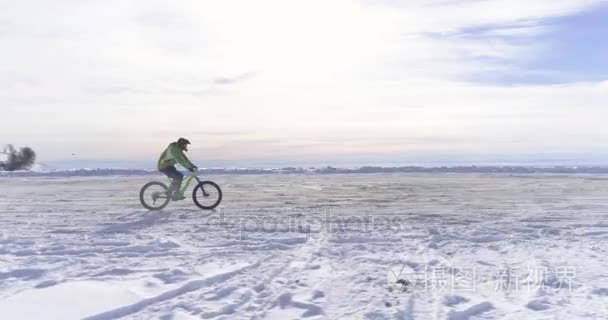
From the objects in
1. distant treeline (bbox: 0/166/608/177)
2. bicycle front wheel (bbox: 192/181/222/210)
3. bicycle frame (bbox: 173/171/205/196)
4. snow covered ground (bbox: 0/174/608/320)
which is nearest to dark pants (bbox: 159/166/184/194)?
bicycle frame (bbox: 173/171/205/196)

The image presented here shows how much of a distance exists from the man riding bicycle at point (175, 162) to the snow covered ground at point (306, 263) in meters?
0.73

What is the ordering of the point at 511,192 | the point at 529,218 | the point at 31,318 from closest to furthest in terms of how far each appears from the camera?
the point at 31,318 → the point at 529,218 → the point at 511,192

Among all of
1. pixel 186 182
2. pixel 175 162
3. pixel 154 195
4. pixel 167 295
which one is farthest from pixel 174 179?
pixel 167 295

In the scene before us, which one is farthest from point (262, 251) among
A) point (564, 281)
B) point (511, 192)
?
point (511, 192)

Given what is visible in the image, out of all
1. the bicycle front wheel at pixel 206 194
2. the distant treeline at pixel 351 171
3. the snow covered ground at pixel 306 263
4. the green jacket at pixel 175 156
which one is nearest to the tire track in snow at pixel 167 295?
the snow covered ground at pixel 306 263

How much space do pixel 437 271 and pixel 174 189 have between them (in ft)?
30.4

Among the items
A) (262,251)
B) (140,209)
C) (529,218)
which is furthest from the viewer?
(140,209)

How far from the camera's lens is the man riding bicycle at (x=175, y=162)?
13.9 m

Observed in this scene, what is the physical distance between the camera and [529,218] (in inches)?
465

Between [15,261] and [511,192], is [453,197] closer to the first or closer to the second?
[511,192]

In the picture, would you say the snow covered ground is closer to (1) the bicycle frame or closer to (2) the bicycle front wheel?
(1) the bicycle frame

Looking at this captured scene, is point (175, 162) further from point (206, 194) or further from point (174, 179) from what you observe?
point (206, 194)

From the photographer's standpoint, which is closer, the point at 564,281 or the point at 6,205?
the point at 564,281

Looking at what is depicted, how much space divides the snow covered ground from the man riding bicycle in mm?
725
